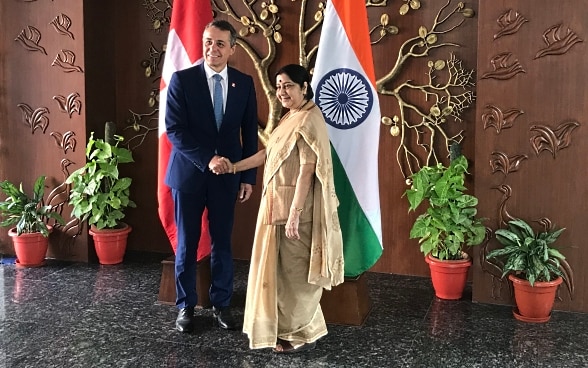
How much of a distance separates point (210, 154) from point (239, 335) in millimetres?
872

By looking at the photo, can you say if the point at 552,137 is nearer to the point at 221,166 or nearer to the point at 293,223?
the point at 293,223

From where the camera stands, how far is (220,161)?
10.2ft

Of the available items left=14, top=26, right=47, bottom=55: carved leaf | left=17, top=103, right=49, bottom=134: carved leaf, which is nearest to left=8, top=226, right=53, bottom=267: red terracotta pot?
left=17, top=103, right=49, bottom=134: carved leaf

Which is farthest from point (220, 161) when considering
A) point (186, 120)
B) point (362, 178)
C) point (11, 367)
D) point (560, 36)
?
point (560, 36)

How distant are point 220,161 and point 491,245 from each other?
5.26 ft

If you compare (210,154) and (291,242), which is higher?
(210,154)

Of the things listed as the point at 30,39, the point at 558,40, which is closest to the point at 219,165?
the point at 558,40

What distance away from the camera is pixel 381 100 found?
4.25 m

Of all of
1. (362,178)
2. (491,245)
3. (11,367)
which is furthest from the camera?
(491,245)

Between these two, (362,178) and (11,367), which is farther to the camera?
(362,178)

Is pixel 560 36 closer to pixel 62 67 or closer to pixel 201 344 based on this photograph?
pixel 201 344

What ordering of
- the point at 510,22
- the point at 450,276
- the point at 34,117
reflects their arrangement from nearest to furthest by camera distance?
1. the point at 510,22
2. the point at 450,276
3. the point at 34,117

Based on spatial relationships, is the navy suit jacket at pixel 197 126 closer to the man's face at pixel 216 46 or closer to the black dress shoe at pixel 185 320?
the man's face at pixel 216 46

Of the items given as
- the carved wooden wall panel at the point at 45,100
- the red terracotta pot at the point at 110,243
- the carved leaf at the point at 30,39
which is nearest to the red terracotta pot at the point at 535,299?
the red terracotta pot at the point at 110,243
